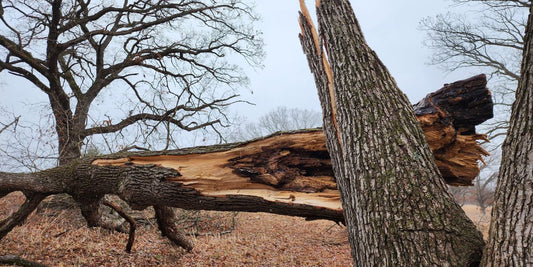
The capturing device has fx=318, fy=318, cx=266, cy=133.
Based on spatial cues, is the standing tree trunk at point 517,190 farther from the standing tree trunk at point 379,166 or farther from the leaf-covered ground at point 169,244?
the leaf-covered ground at point 169,244

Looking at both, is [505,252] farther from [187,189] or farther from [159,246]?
[159,246]

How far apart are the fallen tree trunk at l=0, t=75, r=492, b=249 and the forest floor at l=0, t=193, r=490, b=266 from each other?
1666mm

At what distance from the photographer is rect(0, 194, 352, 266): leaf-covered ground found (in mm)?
5156

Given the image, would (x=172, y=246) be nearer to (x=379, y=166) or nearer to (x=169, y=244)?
(x=169, y=244)

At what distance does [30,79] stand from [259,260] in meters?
9.79

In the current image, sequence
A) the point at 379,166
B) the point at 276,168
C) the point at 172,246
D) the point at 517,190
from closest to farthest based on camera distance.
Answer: the point at 517,190, the point at 379,166, the point at 276,168, the point at 172,246

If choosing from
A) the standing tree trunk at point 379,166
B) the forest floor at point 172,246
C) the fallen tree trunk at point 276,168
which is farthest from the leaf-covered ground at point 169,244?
the standing tree trunk at point 379,166

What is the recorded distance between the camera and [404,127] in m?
2.53

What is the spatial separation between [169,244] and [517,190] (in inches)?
222

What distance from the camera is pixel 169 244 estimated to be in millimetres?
6062

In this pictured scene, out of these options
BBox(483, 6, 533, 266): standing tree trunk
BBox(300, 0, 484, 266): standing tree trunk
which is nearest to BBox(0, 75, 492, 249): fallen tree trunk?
BBox(300, 0, 484, 266): standing tree trunk

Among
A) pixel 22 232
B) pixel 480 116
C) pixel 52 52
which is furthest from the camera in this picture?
pixel 52 52

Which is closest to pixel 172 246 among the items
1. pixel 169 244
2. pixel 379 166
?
pixel 169 244

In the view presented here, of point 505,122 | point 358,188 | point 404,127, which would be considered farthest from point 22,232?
point 505,122
